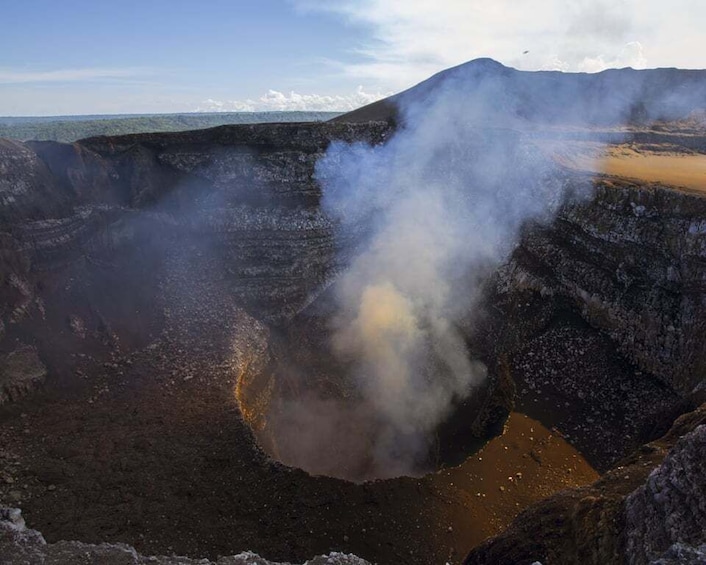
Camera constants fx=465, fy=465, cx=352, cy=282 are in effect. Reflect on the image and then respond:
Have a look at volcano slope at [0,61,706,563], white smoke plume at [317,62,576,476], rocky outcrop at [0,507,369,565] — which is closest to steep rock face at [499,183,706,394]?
volcano slope at [0,61,706,563]

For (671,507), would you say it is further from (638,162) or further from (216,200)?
(216,200)

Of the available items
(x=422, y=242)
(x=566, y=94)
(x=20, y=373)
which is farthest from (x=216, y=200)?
(x=566, y=94)

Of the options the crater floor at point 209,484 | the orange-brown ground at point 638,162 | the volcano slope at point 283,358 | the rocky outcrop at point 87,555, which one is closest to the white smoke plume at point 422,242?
the volcano slope at point 283,358

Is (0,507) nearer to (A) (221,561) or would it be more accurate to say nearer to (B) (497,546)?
(A) (221,561)

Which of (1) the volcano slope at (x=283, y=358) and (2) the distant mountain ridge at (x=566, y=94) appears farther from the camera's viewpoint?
(2) the distant mountain ridge at (x=566, y=94)

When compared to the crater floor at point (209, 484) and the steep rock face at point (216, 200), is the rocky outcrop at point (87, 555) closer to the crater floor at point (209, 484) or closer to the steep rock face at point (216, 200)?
the crater floor at point (209, 484)
